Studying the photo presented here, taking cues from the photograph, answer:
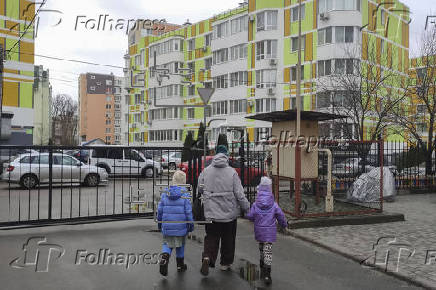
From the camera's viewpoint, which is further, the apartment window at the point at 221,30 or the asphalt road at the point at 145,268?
the apartment window at the point at 221,30

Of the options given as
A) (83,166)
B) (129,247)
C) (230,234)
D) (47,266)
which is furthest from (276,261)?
(83,166)

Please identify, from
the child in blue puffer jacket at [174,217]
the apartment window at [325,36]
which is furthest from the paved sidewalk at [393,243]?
the apartment window at [325,36]

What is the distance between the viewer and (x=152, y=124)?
59062 millimetres

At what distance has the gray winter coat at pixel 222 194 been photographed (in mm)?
5980

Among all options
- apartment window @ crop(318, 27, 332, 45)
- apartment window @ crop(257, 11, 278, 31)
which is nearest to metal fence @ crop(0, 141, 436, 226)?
apartment window @ crop(318, 27, 332, 45)

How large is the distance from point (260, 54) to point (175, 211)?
126 ft

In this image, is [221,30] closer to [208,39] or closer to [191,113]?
[208,39]

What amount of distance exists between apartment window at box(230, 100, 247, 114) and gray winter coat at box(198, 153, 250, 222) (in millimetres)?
38548

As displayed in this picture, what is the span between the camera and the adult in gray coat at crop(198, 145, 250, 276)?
5.99 meters

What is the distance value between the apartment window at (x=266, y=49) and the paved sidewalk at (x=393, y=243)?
32.5 metres

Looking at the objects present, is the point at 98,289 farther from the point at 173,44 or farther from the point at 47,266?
the point at 173,44

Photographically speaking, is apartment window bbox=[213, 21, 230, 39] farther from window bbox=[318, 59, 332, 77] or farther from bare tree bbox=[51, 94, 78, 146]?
bare tree bbox=[51, 94, 78, 146]

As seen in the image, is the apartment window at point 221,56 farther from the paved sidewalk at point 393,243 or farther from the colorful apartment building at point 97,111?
the colorful apartment building at point 97,111

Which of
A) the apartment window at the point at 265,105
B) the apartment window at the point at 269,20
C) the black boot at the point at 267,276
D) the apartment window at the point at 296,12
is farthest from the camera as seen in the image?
the apartment window at the point at 265,105
